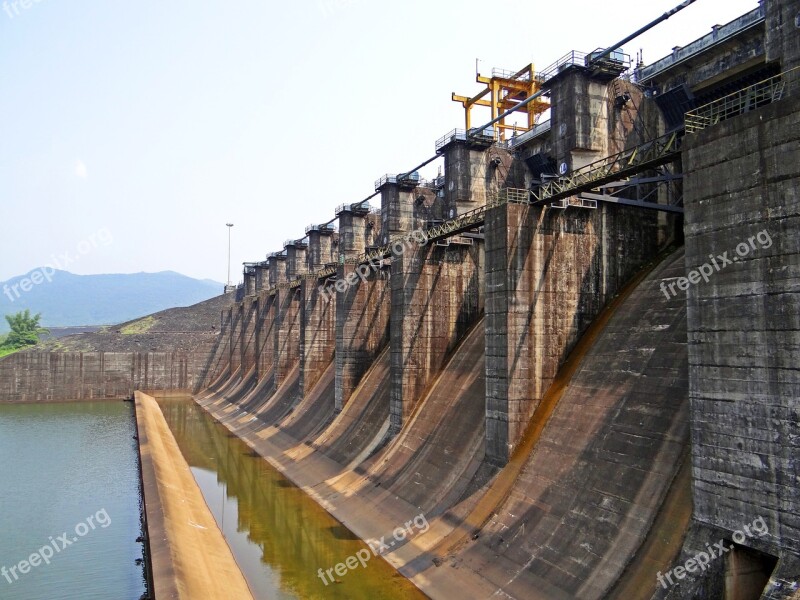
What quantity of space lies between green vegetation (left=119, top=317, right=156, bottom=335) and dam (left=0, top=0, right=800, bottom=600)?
176ft

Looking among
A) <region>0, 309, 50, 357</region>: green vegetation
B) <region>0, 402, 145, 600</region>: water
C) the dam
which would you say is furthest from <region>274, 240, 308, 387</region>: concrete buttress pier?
<region>0, 309, 50, 357</region>: green vegetation

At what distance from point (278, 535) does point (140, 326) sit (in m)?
76.8

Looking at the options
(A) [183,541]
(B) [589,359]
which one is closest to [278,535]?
(A) [183,541]

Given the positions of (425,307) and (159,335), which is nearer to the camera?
(425,307)

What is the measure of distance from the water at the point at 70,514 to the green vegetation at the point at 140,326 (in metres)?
38.1

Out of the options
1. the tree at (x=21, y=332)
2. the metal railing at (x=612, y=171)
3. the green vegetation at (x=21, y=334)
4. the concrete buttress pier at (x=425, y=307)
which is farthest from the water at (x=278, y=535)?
the tree at (x=21, y=332)

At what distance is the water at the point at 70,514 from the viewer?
2248cm

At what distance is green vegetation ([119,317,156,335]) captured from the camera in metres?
92.8

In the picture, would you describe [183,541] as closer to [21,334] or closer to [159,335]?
[159,335]

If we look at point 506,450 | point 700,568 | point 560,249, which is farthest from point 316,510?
point 700,568

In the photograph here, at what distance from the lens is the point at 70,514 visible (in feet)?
98.6

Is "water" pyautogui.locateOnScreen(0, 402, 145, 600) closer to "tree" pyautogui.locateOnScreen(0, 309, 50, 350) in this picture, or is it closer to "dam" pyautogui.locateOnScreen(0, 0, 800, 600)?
"dam" pyautogui.locateOnScreen(0, 0, 800, 600)

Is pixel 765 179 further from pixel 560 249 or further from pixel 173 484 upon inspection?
pixel 173 484

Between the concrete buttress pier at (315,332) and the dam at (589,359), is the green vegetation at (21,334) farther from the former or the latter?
the dam at (589,359)
